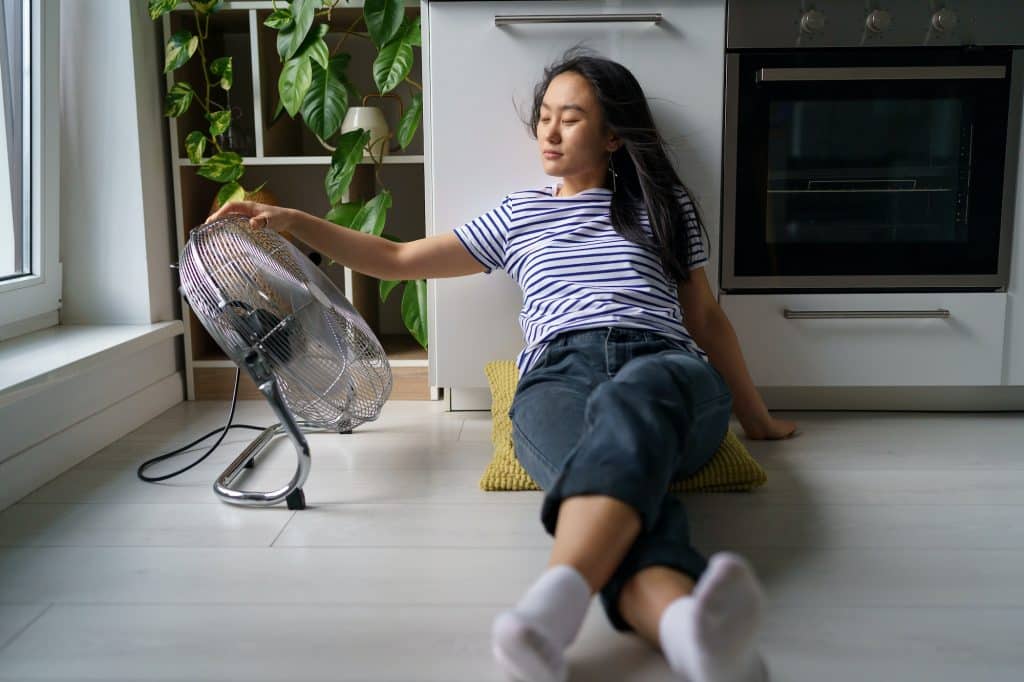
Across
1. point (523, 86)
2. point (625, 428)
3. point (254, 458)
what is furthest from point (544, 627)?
point (523, 86)

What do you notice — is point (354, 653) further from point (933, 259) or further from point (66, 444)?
point (933, 259)

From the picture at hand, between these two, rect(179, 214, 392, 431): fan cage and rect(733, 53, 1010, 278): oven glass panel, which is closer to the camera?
rect(179, 214, 392, 431): fan cage

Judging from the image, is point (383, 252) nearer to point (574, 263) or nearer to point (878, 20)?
point (574, 263)

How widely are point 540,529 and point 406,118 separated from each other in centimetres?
110

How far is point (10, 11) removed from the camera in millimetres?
1858

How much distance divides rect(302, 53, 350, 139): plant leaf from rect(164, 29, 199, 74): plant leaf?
0.28 meters

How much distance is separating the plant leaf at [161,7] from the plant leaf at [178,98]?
6.7 inches

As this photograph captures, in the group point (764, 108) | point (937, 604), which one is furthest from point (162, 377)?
point (937, 604)

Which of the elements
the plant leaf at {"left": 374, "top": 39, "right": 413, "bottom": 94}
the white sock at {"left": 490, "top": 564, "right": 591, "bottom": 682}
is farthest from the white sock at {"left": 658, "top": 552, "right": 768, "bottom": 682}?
the plant leaf at {"left": 374, "top": 39, "right": 413, "bottom": 94}

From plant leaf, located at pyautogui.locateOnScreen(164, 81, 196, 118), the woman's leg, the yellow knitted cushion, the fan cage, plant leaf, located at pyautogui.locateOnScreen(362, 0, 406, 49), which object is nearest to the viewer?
the woman's leg

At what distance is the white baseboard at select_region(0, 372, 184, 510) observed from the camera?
5.13 feet

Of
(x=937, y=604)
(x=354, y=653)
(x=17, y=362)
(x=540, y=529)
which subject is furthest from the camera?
(x=17, y=362)

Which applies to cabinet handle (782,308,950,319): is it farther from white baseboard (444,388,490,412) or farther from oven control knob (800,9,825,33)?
white baseboard (444,388,490,412)

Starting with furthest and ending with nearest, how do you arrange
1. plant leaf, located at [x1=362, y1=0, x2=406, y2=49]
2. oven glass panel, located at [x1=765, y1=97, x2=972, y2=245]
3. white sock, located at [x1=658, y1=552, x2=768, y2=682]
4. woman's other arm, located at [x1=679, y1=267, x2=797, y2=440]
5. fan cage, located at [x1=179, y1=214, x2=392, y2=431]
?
plant leaf, located at [x1=362, y1=0, x2=406, y2=49] < oven glass panel, located at [x1=765, y1=97, x2=972, y2=245] < woman's other arm, located at [x1=679, y1=267, x2=797, y2=440] < fan cage, located at [x1=179, y1=214, x2=392, y2=431] < white sock, located at [x1=658, y1=552, x2=768, y2=682]
